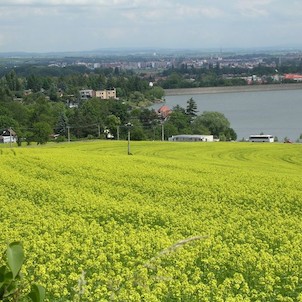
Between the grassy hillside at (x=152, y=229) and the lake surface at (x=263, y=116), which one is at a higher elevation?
the grassy hillside at (x=152, y=229)

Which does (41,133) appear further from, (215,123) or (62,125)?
(215,123)

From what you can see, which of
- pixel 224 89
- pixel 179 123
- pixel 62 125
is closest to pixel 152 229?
pixel 62 125

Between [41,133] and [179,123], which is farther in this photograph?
[179,123]

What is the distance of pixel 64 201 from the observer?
12.2 metres

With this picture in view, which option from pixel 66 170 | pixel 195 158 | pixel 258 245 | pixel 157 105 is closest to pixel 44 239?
pixel 258 245

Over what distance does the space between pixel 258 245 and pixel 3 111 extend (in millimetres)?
53996

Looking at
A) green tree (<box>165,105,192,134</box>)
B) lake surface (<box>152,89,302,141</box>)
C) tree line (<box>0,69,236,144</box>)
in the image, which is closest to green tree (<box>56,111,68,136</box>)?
tree line (<box>0,69,236,144</box>)

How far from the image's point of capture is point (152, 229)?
363 inches

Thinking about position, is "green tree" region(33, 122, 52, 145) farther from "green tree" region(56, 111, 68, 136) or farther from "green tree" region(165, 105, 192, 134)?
"green tree" region(165, 105, 192, 134)

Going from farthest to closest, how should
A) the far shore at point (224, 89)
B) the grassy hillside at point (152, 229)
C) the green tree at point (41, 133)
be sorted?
the far shore at point (224, 89) → the green tree at point (41, 133) → the grassy hillside at point (152, 229)

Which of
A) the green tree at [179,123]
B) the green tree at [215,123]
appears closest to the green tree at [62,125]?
the green tree at [179,123]

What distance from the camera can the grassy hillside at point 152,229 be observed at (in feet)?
18.3

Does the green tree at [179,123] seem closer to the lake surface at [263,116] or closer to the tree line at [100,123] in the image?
the tree line at [100,123]

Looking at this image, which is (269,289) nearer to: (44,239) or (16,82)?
(44,239)
